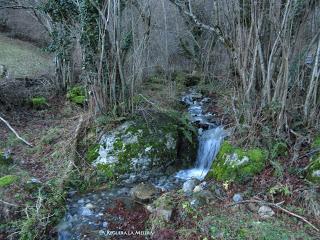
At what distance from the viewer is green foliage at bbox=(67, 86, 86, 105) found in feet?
27.1

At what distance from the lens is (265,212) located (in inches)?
161

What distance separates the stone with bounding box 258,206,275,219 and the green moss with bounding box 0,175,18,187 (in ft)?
10.7

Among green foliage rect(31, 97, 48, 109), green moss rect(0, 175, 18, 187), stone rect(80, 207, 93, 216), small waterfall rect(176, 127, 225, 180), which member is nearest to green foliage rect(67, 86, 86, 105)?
green foliage rect(31, 97, 48, 109)

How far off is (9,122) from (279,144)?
5225mm

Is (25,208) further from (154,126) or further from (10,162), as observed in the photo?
(154,126)

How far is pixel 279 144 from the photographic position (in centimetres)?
484

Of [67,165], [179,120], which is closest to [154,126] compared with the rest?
[179,120]

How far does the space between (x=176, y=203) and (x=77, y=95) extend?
495 cm

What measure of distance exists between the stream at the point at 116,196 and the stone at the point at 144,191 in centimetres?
9

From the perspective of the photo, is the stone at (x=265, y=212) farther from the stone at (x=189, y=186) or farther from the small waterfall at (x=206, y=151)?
the small waterfall at (x=206, y=151)

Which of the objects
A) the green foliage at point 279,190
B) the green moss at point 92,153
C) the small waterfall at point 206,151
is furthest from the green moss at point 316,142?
the green moss at point 92,153

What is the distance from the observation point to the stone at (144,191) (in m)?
4.90

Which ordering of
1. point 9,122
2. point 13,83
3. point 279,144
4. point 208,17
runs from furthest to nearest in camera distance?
point 208,17, point 13,83, point 9,122, point 279,144

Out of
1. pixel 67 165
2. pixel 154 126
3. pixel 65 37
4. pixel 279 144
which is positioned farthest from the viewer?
pixel 65 37
